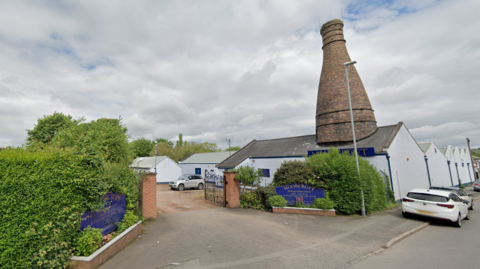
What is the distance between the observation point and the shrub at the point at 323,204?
34.8 ft

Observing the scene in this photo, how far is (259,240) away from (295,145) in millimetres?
17455

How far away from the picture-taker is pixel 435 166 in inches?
883

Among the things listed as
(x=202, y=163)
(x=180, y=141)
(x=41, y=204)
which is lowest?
(x=41, y=204)

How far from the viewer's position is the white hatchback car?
9.01m

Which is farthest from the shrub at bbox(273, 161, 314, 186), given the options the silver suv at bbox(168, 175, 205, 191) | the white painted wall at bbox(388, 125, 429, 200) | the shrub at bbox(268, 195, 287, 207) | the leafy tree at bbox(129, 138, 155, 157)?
the leafy tree at bbox(129, 138, 155, 157)

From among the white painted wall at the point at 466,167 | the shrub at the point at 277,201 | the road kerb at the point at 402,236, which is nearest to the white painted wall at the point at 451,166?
the white painted wall at the point at 466,167

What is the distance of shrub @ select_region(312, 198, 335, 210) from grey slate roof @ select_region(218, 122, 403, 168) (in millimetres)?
6896

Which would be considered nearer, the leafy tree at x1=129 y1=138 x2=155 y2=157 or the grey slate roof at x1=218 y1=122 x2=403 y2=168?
the grey slate roof at x1=218 y1=122 x2=403 y2=168

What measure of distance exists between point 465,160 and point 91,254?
52.5m

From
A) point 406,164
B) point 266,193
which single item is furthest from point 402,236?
point 406,164

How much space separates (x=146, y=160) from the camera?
3781 cm

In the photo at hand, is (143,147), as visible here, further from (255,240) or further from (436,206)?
(436,206)

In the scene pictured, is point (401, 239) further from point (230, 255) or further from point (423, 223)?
point (230, 255)

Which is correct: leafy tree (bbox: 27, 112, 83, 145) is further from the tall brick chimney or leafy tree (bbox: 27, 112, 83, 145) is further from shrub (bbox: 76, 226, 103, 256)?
the tall brick chimney
